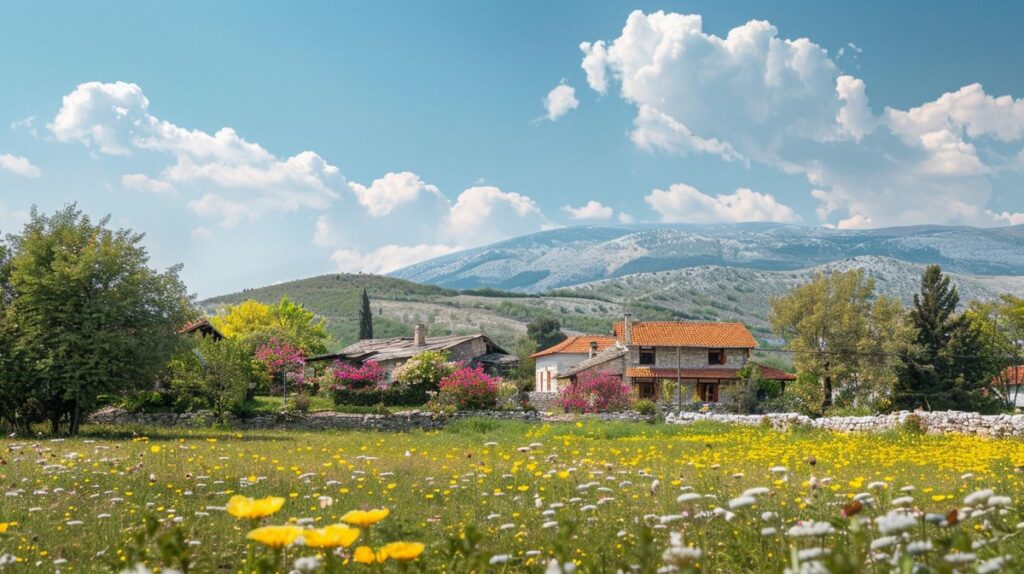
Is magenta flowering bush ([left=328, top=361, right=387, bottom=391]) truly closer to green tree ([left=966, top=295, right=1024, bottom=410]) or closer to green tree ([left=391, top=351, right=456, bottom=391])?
green tree ([left=391, top=351, right=456, bottom=391])

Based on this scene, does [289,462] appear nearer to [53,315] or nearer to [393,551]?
[393,551]

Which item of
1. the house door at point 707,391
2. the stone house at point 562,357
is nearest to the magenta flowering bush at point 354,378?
the stone house at point 562,357

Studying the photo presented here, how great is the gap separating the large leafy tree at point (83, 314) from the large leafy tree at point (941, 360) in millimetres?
44200

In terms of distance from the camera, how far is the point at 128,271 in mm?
26297

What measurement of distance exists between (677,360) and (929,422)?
32.9m

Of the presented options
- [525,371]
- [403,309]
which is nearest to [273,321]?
[525,371]

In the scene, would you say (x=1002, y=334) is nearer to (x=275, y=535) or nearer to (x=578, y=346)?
(x=578, y=346)

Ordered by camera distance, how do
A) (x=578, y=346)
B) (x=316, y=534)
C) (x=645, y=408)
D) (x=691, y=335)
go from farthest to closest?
(x=578, y=346) → (x=691, y=335) → (x=645, y=408) → (x=316, y=534)

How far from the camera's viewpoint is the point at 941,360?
49.9 m

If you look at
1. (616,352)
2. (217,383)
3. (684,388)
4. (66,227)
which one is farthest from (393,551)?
(616,352)

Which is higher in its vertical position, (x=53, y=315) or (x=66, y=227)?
(x=66, y=227)

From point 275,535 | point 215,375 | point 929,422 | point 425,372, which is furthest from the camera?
point 425,372

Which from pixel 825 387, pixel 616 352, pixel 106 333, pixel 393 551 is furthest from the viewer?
pixel 616 352

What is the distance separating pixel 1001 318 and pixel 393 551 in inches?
2873
